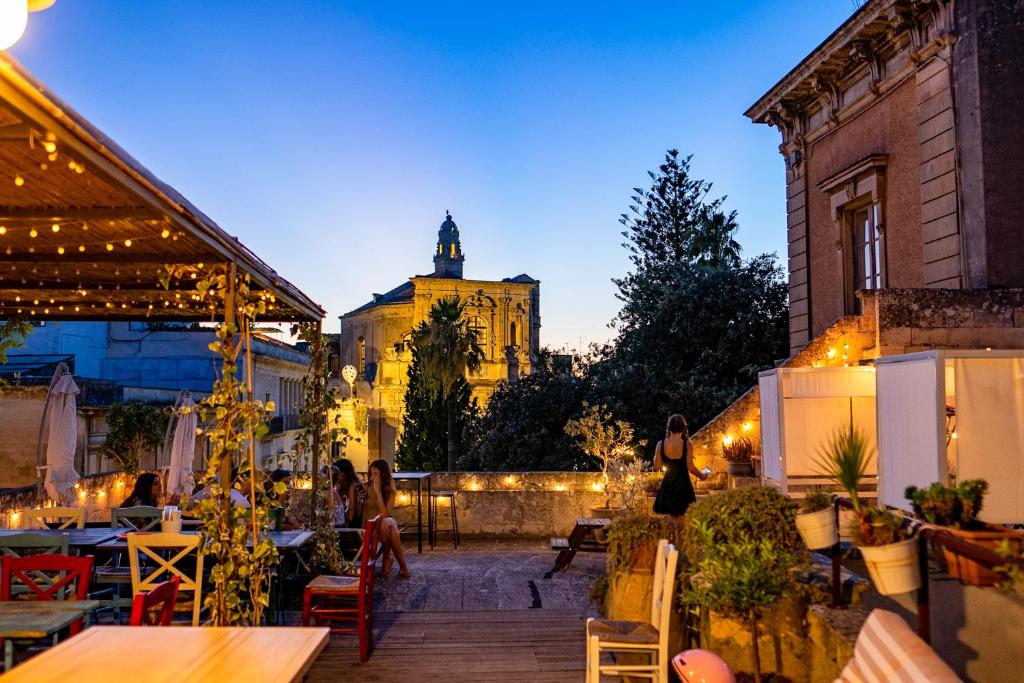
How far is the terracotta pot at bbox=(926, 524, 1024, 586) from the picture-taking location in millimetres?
3436

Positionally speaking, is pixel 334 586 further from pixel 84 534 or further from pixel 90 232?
pixel 90 232

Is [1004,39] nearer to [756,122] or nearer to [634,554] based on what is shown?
[756,122]

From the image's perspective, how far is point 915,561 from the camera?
146 inches

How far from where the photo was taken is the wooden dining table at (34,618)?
471cm

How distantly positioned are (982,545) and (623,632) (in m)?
2.39

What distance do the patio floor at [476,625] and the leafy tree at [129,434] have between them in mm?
12636

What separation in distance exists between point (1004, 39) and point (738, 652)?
9928mm

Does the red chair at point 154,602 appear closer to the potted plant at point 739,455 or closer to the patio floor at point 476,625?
the patio floor at point 476,625

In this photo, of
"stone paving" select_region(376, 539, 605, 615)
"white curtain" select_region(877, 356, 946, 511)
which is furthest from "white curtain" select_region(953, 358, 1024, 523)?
"stone paving" select_region(376, 539, 605, 615)

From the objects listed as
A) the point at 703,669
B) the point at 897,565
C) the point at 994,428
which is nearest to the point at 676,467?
the point at 994,428

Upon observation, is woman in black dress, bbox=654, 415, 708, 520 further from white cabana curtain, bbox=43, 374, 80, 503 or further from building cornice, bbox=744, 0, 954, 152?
white cabana curtain, bbox=43, 374, 80, 503

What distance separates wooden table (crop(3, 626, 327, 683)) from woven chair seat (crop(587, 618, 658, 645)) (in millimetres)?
1737

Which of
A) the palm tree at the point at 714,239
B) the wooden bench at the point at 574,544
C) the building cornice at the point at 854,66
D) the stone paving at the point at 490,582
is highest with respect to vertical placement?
the palm tree at the point at 714,239

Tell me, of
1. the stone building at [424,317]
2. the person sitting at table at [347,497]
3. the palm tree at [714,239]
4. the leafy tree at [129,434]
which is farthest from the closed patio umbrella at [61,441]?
the stone building at [424,317]
